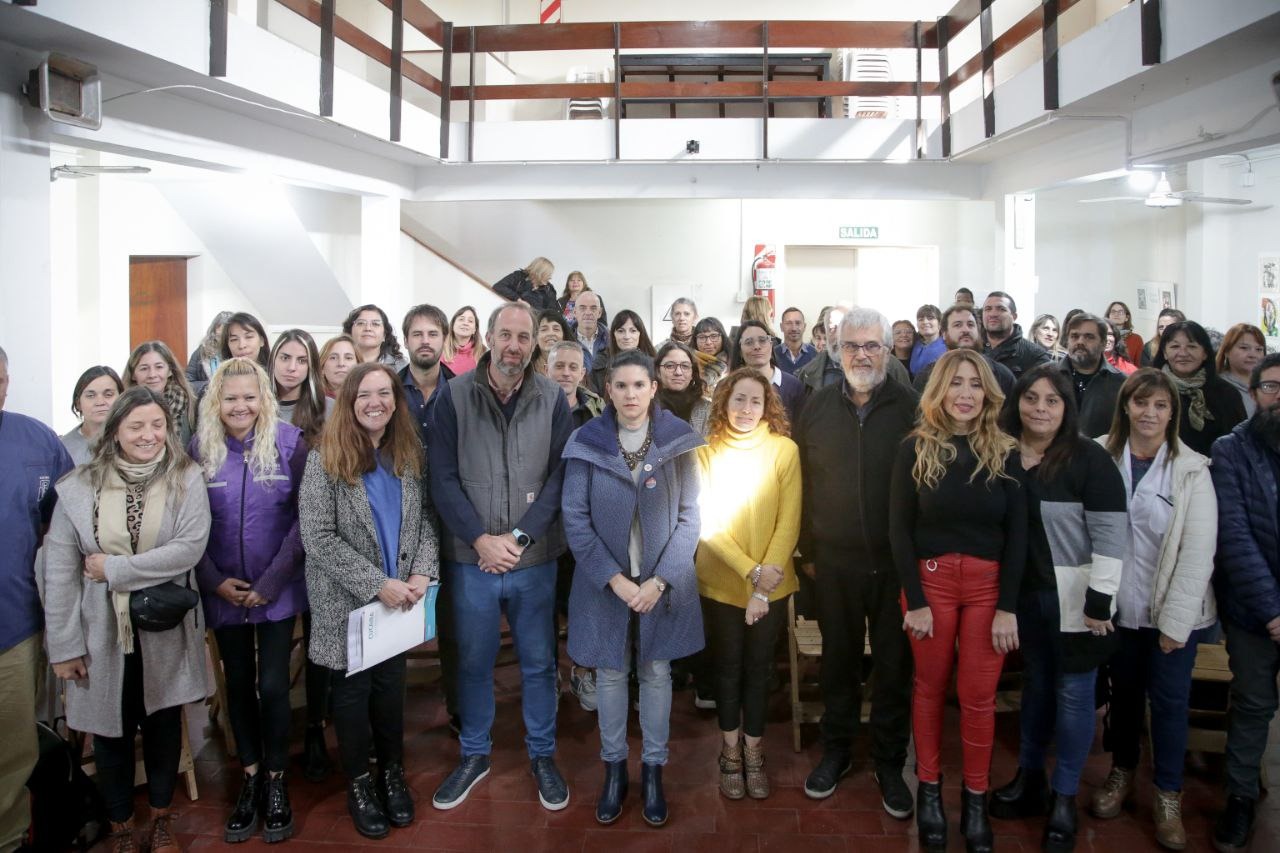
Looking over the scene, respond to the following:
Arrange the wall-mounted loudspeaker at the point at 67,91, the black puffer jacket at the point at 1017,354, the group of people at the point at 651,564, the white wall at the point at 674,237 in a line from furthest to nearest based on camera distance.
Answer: the white wall at the point at 674,237 < the black puffer jacket at the point at 1017,354 < the wall-mounted loudspeaker at the point at 67,91 < the group of people at the point at 651,564

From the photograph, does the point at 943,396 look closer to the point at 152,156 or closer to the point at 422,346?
the point at 422,346

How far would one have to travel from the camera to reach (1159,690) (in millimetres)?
2816

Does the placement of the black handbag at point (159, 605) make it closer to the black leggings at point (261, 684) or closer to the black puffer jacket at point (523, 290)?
the black leggings at point (261, 684)

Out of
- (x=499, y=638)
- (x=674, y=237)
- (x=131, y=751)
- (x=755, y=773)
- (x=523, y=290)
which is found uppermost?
(x=674, y=237)

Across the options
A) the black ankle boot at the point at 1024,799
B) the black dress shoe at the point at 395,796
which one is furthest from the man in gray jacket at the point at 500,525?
the black ankle boot at the point at 1024,799

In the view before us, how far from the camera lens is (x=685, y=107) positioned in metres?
10.0

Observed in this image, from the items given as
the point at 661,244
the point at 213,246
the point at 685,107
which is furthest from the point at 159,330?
the point at 685,107

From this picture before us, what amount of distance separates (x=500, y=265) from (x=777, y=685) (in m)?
7.01

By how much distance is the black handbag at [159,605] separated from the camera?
2564 millimetres

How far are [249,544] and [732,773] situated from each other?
1875 mm

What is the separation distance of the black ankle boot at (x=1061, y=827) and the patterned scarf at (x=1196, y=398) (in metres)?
1.97

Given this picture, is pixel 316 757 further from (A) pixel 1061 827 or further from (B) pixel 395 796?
(A) pixel 1061 827

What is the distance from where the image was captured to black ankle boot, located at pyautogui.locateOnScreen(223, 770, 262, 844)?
281cm

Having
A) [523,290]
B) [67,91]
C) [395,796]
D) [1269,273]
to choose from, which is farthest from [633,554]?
[1269,273]
